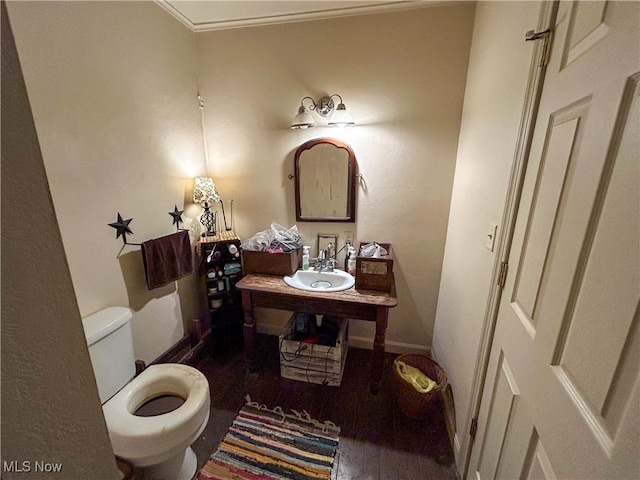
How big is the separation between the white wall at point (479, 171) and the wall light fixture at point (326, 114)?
73cm

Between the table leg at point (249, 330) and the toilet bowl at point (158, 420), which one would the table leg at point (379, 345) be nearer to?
the table leg at point (249, 330)

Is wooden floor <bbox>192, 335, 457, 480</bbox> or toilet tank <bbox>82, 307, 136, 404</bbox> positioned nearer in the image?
toilet tank <bbox>82, 307, 136, 404</bbox>

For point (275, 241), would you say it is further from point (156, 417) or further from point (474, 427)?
point (474, 427)

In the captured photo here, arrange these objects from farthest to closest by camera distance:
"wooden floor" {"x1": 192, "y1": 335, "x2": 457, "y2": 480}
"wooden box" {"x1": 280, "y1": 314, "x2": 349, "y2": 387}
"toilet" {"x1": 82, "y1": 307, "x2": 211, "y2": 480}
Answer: "wooden box" {"x1": 280, "y1": 314, "x2": 349, "y2": 387}
"wooden floor" {"x1": 192, "y1": 335, "x2": 457, "y2": 480}
"toilet" {"x1": 82, "y1": 307, "x2": 211, "y2": 480}

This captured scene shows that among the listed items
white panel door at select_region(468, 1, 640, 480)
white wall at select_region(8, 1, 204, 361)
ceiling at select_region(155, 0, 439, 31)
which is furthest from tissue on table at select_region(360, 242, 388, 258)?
ceiling at select_region(155, 0, 439, 31)

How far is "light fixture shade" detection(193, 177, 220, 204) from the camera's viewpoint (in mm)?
1885

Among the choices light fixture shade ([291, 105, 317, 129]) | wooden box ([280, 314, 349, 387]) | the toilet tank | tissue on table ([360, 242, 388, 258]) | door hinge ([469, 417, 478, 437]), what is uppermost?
light fixture shade ([291, 105, 317, 129])

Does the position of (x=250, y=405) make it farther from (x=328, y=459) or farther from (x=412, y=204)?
(x=412, y=204)

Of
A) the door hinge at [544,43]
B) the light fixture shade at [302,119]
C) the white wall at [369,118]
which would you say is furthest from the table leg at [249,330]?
the door hinge at [544,43]

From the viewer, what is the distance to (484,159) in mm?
1243

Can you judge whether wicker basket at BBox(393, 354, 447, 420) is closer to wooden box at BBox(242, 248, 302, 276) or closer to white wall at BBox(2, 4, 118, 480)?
wooden box at BBox(242, 248, 302, 276)

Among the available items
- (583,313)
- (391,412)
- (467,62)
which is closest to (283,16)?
(467,62)

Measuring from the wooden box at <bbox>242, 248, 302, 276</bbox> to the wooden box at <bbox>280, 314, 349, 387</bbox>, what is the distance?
445 millimetres

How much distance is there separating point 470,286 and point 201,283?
1.95 metres
